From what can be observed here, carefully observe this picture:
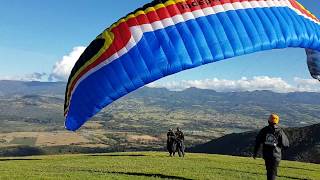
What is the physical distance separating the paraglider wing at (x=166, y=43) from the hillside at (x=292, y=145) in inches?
3291

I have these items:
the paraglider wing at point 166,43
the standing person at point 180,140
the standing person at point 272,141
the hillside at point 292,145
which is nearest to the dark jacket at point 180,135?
the standing person at point 180,140

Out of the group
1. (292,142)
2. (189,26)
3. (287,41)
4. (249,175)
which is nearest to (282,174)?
(249,175)

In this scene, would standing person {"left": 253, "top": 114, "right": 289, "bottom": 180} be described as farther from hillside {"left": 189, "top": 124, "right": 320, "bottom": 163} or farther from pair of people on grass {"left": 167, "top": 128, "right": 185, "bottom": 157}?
hillside {"left": 189, "top": 124, "right": 320, "bottom": 163}

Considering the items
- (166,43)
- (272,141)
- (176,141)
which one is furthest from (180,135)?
(166,43)

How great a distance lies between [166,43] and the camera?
1461cm

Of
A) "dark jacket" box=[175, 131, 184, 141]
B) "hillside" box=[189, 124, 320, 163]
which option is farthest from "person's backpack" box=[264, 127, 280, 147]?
"hillside" box=[189, 124, 320, 163]

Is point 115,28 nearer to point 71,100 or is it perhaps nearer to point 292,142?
point 71,100

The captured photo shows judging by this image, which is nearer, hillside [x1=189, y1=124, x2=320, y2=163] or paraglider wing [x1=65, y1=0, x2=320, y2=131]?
paraglider wing [x1=65, y1=0, x2=320, y2=131]

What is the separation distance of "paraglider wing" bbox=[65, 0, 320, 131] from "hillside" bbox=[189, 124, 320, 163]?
274ft

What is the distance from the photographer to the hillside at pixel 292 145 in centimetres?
10681

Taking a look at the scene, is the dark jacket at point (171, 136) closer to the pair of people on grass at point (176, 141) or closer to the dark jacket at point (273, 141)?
the pair of people on grass at point (176, 141)

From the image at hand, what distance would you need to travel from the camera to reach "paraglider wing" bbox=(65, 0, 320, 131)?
14273 millimetres

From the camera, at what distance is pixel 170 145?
39.9 meters

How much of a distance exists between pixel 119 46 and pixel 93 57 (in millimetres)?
1064
